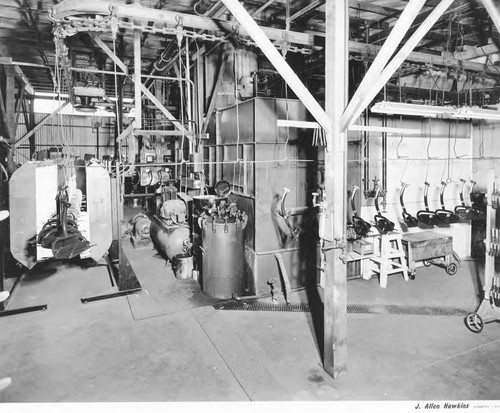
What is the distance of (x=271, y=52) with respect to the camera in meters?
3.83

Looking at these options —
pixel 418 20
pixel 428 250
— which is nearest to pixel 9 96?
pixel 418 20

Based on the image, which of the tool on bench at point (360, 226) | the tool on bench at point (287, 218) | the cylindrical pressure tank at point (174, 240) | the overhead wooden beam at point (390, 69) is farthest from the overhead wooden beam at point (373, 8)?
the cylindrical pressure tank at point (174, 240)

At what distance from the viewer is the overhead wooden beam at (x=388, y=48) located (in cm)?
335

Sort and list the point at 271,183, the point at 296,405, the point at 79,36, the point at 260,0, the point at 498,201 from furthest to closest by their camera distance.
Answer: the point at 79,36 → the point at 271,183 → the point at 260,0 → the point at 498,201 → the point at 296,405

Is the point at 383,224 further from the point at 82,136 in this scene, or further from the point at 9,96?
the point at 82,136

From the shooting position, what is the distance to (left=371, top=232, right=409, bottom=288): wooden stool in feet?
24.0

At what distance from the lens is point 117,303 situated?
6445 millimetres

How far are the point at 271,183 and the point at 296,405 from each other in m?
4.31

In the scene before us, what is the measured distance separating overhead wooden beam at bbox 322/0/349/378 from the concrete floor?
0.45m

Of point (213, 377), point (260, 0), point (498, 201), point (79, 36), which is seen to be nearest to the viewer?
point (213, 377)

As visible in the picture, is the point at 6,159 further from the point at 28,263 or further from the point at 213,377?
the point at 213,377

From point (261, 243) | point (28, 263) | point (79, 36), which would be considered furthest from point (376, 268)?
point (79, 36)

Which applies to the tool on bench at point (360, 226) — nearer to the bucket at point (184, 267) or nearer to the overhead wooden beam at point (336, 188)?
the overhead wooden beam at point (336, 188)

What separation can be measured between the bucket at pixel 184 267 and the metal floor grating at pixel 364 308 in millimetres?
1693
